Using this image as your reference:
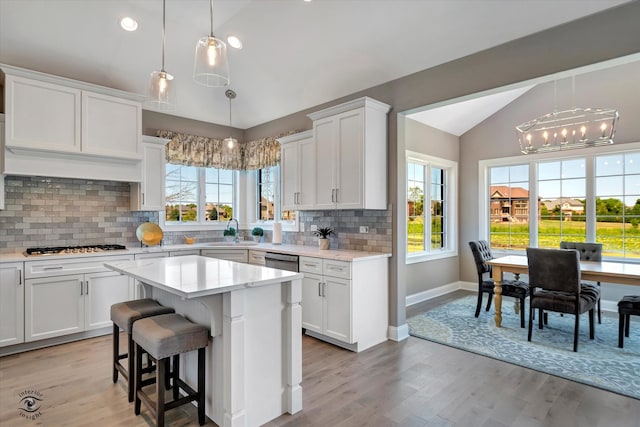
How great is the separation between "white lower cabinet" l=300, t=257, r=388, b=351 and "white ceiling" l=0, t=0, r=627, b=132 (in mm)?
2172

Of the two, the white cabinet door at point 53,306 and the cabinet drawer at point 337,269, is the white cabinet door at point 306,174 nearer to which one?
the cabinet drawer at point 337,269

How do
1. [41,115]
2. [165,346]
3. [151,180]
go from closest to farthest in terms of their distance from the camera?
[165,346], [41,115], [151,180]

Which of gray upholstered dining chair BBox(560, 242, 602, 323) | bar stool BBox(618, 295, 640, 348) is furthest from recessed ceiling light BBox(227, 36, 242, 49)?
bar stool BBox(618, 295, 640, 348)

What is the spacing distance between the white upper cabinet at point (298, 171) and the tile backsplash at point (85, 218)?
359mm

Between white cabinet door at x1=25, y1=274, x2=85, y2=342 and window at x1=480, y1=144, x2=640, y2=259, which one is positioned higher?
window at x1=480, y1=144, x2=640, y2=259

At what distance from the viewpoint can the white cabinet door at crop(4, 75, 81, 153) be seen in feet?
11.6

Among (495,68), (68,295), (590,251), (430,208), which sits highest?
(495,68)

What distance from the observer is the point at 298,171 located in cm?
466

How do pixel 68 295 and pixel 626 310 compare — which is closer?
pixel 626 310

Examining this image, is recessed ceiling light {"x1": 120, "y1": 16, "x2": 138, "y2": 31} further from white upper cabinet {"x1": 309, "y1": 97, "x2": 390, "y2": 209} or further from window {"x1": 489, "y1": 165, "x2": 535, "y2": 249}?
window {"x1": 489, "y1": 165, "x2": 535, "y2": 249}

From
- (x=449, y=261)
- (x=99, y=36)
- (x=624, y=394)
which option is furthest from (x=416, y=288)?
→ (x=99, y=36)

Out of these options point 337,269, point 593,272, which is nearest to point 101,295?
point 337,269

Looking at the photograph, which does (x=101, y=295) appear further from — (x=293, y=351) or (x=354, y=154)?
(x=354, y=154)

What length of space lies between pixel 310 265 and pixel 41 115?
10.8ft
